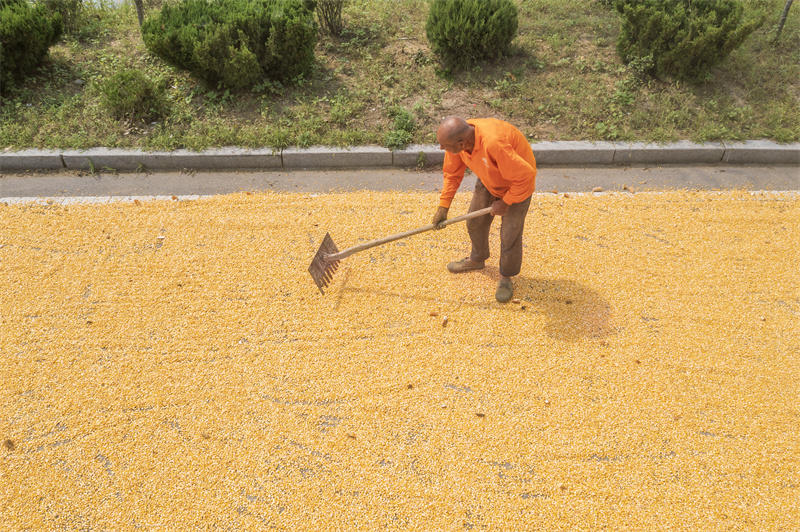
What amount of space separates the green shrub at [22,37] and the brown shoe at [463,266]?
6263 millimetres

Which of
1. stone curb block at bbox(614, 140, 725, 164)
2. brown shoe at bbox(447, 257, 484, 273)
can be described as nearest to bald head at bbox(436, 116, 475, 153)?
brown shoe at bbox(447, 257, 484, 273)

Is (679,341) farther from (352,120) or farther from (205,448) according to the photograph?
(352,120)

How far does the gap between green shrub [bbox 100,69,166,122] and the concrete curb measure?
68 cm

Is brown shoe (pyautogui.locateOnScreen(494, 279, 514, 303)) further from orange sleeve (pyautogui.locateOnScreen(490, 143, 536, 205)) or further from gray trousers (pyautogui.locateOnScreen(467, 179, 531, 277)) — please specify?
orange sleeve (pyautogui.locateOnScreen(490, 143, 536, 205))

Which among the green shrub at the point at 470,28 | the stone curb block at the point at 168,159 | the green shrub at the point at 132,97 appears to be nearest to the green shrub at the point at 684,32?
the green shrub at the point at 470,28

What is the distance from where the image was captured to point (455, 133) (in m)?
3.20

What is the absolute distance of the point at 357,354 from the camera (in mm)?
3639

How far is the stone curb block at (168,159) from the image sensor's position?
573 centimetres

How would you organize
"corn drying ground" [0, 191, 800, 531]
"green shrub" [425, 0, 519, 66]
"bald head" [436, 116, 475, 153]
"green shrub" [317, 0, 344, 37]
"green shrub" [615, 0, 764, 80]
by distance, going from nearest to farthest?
"corn drying ground" [0, 191, 800, 531] < "bald head" [436, 116, 475, 153] < "green shrub" [615, 0, 764, 80] < "green shrub" [425, 0, 519, 66] < "green shrub" [317, 0, 344, 37]

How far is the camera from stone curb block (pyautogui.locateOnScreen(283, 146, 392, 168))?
19.1 ft

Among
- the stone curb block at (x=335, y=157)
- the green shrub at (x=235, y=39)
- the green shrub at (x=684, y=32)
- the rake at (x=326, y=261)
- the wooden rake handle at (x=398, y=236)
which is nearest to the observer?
the wooden rake handle at (x=398, y=236)

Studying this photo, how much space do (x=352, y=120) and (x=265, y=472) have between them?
4.48 metres

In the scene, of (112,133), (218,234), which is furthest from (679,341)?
(112,133)

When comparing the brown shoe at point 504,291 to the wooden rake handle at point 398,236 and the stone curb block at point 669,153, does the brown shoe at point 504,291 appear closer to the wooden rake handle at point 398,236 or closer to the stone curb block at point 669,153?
the wooden rake handle at point 398,236
